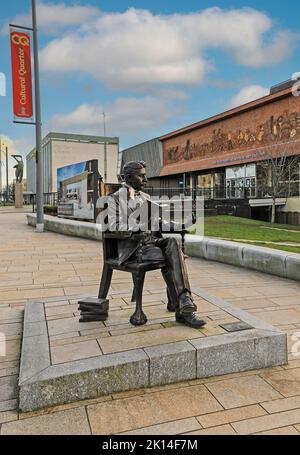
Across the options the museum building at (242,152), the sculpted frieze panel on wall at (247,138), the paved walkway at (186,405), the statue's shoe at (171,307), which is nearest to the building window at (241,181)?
the museum building at (242,152)

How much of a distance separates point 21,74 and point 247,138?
21.9 meters

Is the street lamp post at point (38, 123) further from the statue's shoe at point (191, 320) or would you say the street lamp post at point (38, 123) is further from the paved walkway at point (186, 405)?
the statue's shoe at point (191, 320)

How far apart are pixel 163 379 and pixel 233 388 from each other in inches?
21.1

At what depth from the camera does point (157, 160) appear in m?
48.4

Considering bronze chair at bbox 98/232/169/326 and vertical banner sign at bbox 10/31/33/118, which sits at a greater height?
vertical banner sign at bbox 10/31/33/118

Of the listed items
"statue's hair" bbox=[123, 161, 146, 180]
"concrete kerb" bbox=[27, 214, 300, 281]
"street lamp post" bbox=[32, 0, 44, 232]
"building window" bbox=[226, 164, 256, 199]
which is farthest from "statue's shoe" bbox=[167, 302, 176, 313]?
"building window" bbox=[226, 164, 256, 199]

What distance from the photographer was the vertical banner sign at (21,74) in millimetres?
13695

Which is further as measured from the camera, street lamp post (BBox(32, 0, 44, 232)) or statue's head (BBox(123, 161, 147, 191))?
street lamp post (BBox(32, 0, 44, 232))

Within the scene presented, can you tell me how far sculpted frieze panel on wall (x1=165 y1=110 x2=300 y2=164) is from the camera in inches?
1081

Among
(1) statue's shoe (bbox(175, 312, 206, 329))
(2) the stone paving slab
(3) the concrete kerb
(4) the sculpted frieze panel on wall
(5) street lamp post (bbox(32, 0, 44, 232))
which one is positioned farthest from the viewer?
(4) the sculpted frieze panel on wall

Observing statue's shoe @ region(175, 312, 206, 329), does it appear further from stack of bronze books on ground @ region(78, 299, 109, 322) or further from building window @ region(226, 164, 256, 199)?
building window @ region(226, 164, 256, 199)

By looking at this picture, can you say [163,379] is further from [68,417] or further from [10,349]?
[10,349]

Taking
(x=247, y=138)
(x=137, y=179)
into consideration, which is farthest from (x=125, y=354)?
(x=247, y=138)
